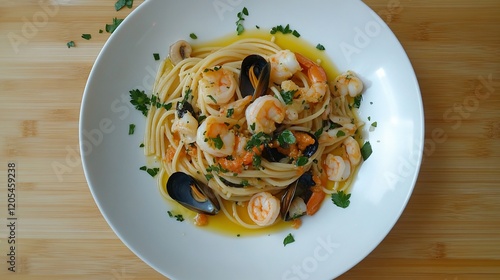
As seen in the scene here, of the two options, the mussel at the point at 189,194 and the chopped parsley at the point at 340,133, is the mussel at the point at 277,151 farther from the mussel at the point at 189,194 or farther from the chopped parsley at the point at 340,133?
the mussel at the point at 189,194

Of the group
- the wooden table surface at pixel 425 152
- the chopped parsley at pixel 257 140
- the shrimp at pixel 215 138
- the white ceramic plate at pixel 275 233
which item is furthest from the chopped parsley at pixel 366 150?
the shrimp at pixel 215 138

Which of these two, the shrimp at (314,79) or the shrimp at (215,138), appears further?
the shrimp at (314,79)

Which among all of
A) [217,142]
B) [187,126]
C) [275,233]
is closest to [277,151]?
[217,142]

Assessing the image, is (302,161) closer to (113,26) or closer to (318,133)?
(318,133)

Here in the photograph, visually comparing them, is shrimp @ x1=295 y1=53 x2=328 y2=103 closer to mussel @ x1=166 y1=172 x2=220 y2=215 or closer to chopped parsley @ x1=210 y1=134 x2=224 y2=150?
chopped parsley @ x1=210 y1=134 x2=224 y2=150

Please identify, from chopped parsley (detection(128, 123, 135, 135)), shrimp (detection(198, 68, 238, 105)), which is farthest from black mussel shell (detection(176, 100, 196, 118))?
chopped parsley (detection(128, 123, 135, 135))

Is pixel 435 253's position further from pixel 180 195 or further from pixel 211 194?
pixel 180 195
